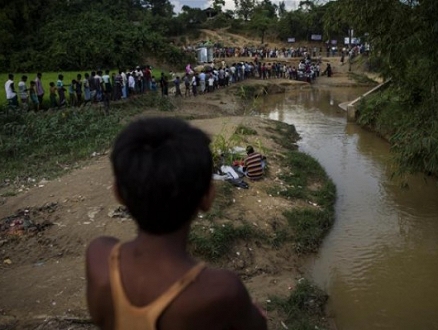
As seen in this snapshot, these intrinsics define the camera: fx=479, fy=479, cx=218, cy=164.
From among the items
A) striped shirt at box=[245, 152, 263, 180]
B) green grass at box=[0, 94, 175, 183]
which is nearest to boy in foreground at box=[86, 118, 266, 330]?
striped shirt at box=[245, 152, 263, 180]

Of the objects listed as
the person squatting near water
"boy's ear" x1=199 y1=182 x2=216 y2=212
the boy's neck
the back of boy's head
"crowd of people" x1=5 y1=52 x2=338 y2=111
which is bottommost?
the person squatting near water

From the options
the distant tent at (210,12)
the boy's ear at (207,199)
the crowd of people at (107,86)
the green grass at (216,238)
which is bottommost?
the green grass at (216,238)

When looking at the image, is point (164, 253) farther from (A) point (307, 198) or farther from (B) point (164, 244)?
(A) point (307, 198)

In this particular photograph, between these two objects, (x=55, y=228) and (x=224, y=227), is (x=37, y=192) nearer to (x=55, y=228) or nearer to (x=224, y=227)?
(x=55, y=228)

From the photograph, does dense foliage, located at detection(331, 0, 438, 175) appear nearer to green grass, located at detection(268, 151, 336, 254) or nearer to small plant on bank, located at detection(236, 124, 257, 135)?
green grass, located at detection(268, 151, 336, 254)

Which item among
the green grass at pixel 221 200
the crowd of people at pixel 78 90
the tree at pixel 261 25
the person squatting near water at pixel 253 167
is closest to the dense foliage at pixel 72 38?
the crowd of people at pixel 78 90

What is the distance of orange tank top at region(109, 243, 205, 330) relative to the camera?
1.28 metres

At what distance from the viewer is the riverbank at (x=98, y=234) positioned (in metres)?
5.33

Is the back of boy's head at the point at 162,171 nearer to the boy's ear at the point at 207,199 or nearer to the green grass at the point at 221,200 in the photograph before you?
the boy's ear at the point at 207,199

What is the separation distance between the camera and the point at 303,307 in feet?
19.4

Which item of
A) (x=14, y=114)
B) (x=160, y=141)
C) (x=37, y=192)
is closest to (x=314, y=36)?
(x=14, y=114)

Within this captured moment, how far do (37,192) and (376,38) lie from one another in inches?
240

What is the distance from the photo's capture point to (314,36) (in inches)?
1860

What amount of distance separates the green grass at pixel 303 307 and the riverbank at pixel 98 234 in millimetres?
20
